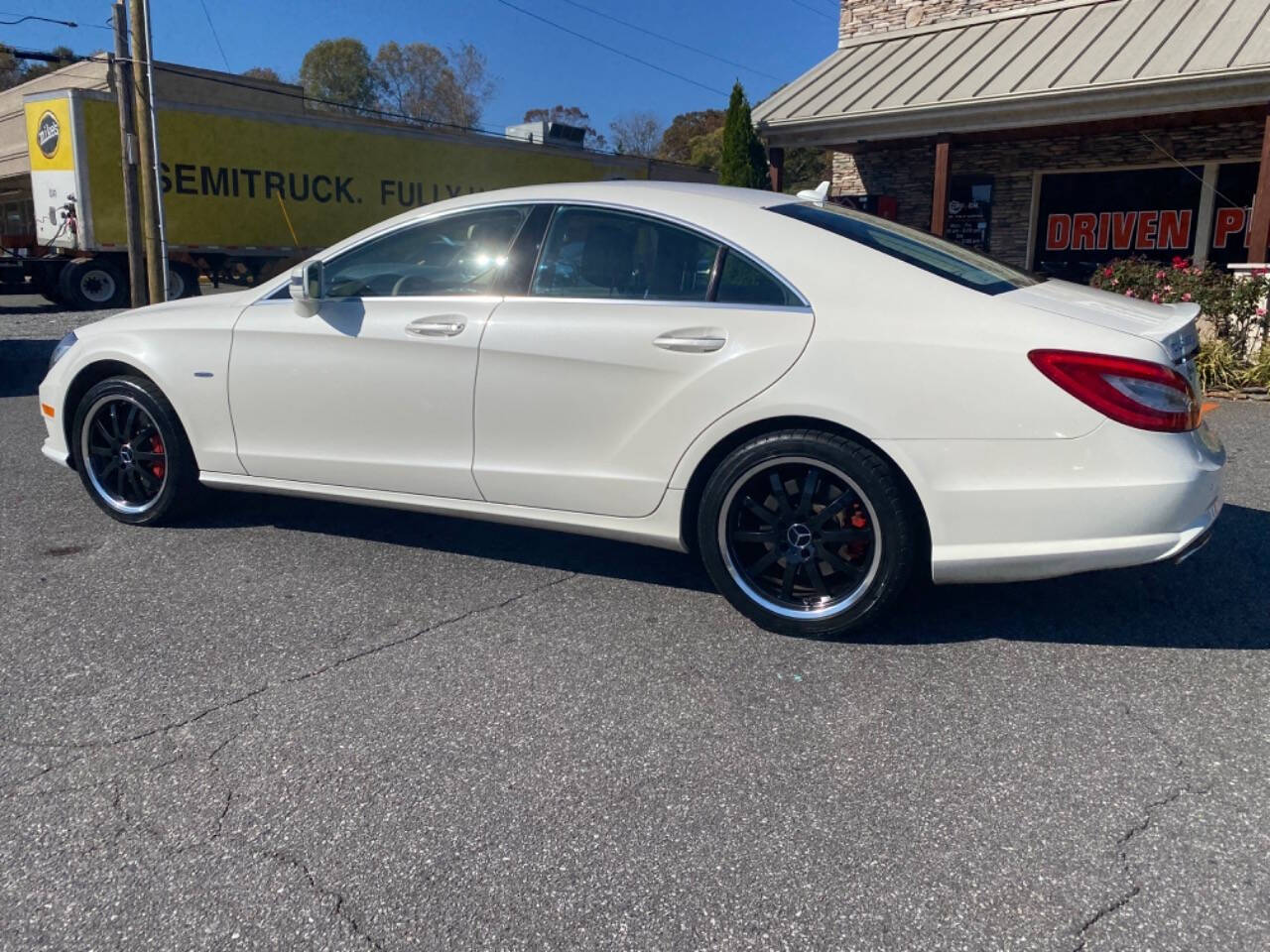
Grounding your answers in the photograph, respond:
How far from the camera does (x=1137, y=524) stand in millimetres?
3242

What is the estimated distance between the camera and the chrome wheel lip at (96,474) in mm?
4816

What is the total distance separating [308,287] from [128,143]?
12607mm

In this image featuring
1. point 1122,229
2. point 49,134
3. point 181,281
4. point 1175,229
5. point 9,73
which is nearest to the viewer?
point 1175,229

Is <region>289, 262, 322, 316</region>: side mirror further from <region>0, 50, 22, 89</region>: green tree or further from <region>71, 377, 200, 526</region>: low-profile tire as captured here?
<region>0, 50, 22, 89</region>: green tree

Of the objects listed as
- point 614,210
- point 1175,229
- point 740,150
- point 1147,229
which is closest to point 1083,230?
point 1147,229

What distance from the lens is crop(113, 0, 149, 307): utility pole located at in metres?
14.9

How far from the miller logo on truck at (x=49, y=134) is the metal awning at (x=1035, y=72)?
38.9ft

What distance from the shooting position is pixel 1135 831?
2.51m

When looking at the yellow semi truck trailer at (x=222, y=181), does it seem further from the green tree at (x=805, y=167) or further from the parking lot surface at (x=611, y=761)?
the green tree at (x=805, y=167)

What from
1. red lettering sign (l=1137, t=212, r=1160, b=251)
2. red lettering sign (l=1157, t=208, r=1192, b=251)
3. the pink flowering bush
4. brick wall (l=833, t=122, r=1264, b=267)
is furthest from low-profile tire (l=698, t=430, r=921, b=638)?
red lettering sign (l=1137, t=212, r=1160, b=251)

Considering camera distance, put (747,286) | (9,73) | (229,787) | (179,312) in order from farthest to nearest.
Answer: (9,73), (179,312), (747,286), (229,787)

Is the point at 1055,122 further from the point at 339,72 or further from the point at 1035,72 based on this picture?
the point at 339,72

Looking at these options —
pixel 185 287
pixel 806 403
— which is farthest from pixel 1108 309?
pixel 185 287

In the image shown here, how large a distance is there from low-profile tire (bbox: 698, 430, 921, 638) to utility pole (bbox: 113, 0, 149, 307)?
14.2 metres
